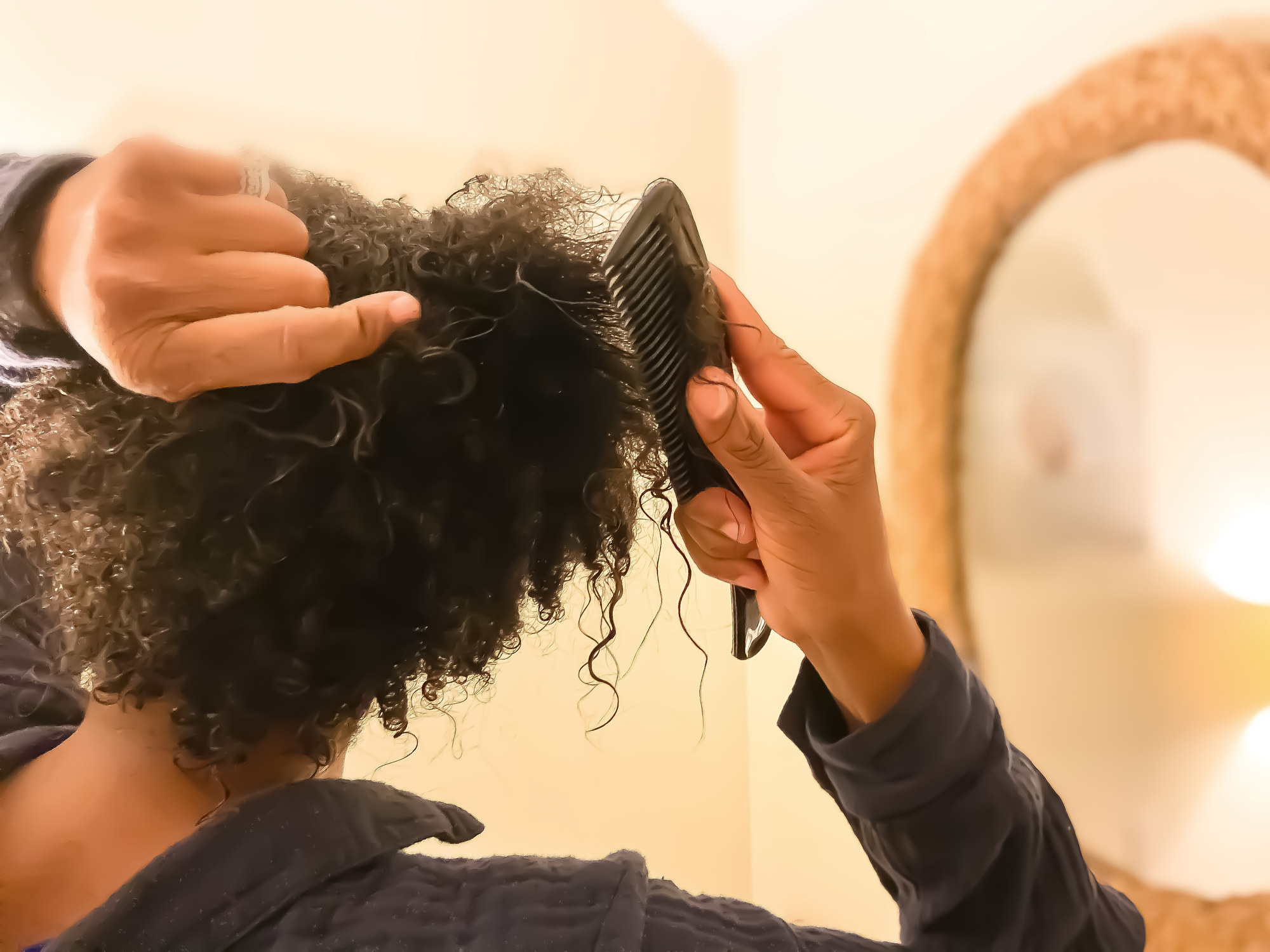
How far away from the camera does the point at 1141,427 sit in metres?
0.67

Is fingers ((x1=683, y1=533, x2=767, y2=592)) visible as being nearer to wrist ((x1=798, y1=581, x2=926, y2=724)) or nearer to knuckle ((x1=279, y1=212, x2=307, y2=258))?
wrist ((x1=798, y1=581, x2=926, y2=724))

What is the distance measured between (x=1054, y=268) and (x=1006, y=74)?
0.81 ft

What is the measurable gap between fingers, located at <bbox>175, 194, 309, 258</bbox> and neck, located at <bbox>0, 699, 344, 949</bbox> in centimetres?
24

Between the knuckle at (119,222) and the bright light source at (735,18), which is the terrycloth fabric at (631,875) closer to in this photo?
the knuckle at (119,222)

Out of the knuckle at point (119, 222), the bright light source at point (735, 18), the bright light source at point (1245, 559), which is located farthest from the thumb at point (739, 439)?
the bright light source at point (735, 18)

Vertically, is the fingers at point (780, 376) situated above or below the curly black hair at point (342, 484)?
above

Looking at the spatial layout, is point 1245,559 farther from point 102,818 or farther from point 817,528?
point 102,818

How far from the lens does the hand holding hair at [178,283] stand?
0.31m

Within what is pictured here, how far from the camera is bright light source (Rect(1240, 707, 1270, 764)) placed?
23.1 inches

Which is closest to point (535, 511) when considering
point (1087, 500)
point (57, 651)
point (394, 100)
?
point (57, 651)

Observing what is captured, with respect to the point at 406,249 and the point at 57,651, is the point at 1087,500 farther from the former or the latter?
the point at 57,651

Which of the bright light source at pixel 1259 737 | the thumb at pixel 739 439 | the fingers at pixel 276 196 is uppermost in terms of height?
the fingers at pixel 276 196

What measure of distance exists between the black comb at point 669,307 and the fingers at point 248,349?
127 mm

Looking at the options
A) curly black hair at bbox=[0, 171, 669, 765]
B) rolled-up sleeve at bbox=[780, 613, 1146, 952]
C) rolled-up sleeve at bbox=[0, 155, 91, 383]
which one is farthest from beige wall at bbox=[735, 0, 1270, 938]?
rolled-up sleeve at bbox=[0, 155, 91, 383]
